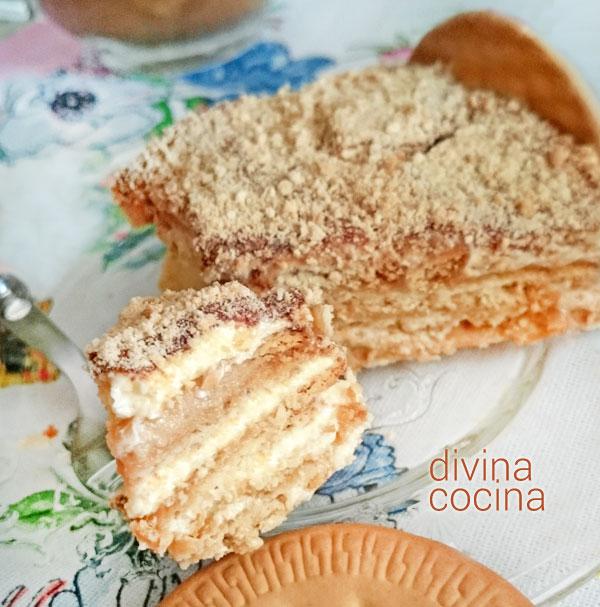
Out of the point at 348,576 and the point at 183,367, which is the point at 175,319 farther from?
the point at 348,576

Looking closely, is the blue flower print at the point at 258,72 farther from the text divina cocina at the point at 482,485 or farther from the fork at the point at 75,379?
the text divina cocina at the point at 482,485

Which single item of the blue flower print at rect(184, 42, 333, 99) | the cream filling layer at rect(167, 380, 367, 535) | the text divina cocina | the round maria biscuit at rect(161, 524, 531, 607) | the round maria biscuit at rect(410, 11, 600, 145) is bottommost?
the round maria biscuit at rect(161, 524, 531, 607)

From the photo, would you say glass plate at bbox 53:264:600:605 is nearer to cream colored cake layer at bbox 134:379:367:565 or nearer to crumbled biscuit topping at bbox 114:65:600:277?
cream colored cake layer at bbox 134:379:367:565

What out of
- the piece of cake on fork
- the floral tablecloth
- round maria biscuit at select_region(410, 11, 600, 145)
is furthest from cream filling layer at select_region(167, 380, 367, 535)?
round maria biscuit at select_region(410, 11, 600, 145)

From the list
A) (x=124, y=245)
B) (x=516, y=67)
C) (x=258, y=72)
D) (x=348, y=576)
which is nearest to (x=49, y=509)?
(x=348, y=576)

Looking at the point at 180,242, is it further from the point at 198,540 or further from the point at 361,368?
the point at 198,540

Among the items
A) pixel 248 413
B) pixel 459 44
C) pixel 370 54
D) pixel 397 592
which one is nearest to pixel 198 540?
pixel 248 413
